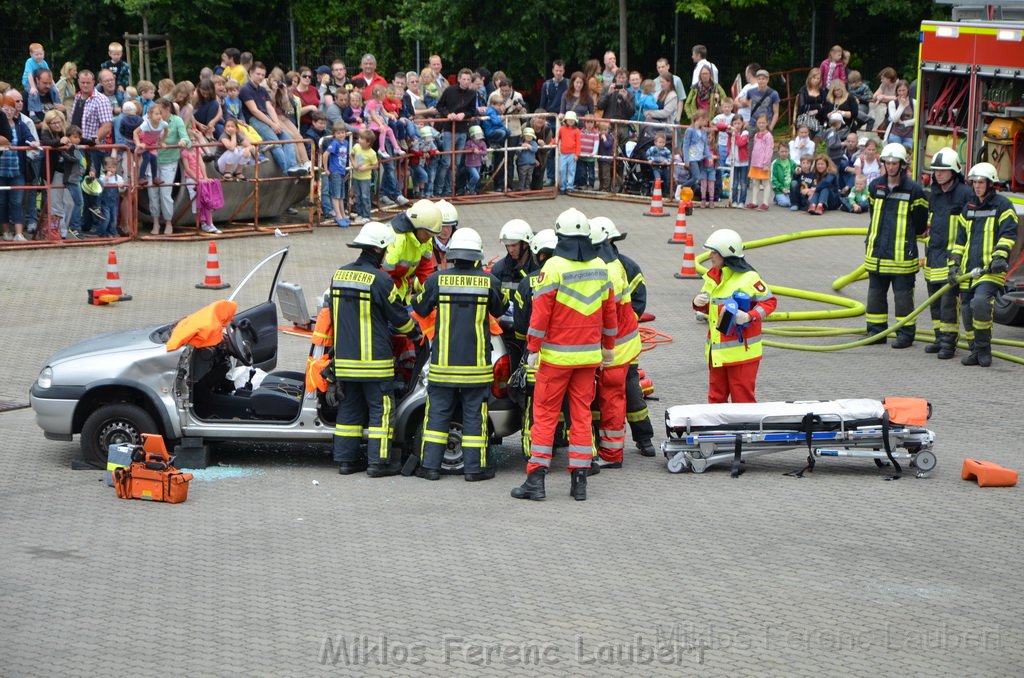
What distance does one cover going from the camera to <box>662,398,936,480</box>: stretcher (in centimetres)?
928

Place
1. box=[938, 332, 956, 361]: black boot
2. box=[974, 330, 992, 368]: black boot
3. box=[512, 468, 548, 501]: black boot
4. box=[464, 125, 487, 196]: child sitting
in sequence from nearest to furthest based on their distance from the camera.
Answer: box=[512, 468, 548, 501]: black boot < box=[974, 330, 992, 368]: black boot < box=[938, 332, 956, 361]: black boot < box=[464, 125, 487, 196]: child sitting

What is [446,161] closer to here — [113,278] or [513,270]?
[113,278]

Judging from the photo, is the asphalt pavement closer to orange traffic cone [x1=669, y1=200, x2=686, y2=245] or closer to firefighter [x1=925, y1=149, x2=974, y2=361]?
firefighter [x1=925, y1=149, x2=974, y2=361]

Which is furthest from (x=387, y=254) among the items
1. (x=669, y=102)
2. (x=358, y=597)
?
(x=669, y=102)

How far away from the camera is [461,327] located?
30.3ft

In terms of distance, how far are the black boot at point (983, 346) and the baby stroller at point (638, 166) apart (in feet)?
31.5

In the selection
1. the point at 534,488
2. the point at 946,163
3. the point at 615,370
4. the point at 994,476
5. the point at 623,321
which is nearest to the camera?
the point at 534,488

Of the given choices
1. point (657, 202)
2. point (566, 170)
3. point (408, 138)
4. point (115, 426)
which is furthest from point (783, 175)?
point (115, 426)

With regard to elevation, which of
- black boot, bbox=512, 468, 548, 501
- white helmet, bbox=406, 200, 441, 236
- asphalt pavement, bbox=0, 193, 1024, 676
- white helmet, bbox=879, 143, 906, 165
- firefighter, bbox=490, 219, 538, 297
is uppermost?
white helmet, bbox=879, 143, 906, 165

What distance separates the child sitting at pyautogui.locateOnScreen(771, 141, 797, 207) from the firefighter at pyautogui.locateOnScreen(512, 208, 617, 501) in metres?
12.8

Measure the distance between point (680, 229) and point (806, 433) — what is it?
30.8 ft

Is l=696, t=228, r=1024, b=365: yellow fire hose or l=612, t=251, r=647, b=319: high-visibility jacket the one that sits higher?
l=612, t=251, r=647, b=319: high-visibility jacket

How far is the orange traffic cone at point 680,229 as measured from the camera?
18266 millimetres

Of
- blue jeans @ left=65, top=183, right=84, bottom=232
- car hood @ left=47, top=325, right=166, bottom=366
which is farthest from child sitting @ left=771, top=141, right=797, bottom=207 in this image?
car hood @ left=47, top=325, right=166, bottom=366
